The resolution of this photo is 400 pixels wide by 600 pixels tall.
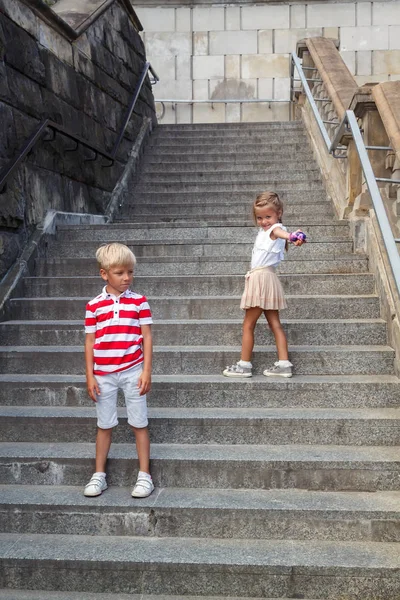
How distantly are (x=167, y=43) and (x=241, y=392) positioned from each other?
10.1 m

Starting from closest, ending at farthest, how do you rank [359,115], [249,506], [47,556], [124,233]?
[47,556] < [249,506] < [359,115] < [124,233]

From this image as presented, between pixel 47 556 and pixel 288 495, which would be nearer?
pixel 47 556

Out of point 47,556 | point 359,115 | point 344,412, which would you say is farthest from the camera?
point 359,115

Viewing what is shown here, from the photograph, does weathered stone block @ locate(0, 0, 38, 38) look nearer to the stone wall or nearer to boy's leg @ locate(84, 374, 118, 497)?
the stone wall

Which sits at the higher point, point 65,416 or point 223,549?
point 65,416

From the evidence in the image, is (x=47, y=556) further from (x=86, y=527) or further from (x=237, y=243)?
(x=237, y=243)

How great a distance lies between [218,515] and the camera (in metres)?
3.07

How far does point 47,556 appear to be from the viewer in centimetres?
288

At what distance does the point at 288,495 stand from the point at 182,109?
1035 cm

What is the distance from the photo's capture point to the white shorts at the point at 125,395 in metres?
3.21

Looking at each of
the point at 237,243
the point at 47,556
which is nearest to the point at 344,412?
the point at 47,556

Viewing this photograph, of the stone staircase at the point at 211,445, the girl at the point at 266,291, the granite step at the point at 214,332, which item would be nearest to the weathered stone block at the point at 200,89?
the stone staircase at the point at 211,445

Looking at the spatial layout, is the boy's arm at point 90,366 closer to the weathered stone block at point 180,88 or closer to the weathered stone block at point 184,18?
the weathered stone block at point 180,88

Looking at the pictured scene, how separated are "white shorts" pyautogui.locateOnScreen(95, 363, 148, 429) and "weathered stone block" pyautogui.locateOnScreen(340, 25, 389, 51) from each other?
10694 millimetres
